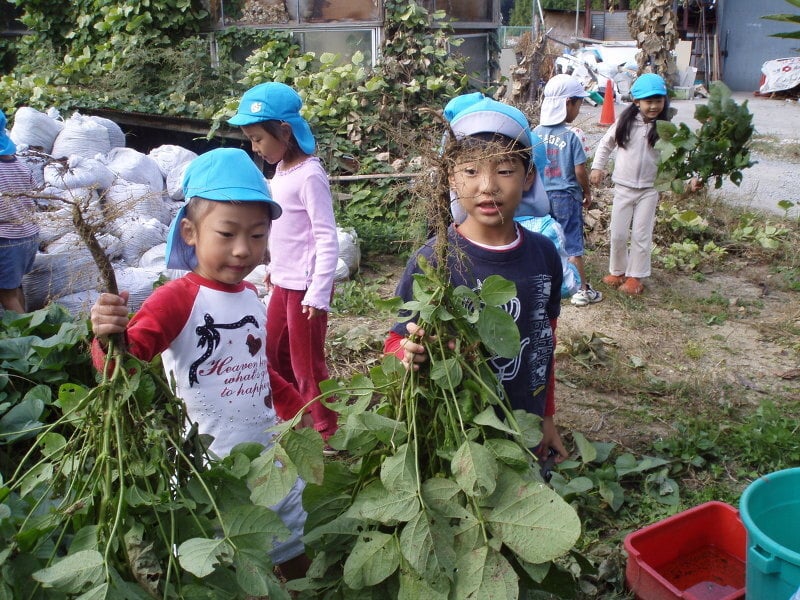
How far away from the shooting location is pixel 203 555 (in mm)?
1229

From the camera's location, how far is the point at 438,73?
27.2 feet

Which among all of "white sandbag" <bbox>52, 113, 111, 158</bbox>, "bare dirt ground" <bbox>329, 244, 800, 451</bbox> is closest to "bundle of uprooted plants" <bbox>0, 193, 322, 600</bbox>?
"bare dirt ground" <bbox>329, 244, 800, 451</bbox>

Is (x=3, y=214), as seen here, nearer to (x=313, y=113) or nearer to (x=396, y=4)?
(x=313, y=113)

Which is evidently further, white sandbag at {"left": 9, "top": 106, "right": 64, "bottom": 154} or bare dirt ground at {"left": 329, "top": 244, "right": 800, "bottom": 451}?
white sandbag at {"left": 9, "top": 106, "right": 64, "bottom": 154}

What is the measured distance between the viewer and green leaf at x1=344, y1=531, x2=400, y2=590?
142 cm

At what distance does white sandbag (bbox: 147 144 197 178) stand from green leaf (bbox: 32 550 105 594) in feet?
19.4

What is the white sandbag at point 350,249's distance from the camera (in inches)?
224

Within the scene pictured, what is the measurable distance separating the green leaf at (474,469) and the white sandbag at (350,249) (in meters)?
4.31

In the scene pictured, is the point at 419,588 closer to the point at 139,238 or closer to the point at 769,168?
the point at 139,238

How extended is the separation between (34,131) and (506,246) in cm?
557

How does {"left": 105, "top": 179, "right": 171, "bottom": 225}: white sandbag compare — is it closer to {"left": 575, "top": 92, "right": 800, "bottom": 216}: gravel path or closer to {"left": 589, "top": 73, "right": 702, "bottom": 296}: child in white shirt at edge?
{"left": 575, "top": 92, "right": 800, "bottom": 216}: gravel path

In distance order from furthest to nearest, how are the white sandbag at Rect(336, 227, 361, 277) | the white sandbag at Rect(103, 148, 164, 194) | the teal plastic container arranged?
the white sandbag at Rect(103, 148, 164, 194) → the white sandbag at Rect(336, 227, 361, 277) → the teal plastic container

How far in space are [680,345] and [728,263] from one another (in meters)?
2.15

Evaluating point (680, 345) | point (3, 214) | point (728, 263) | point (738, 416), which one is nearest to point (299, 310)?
point (3, 214)
